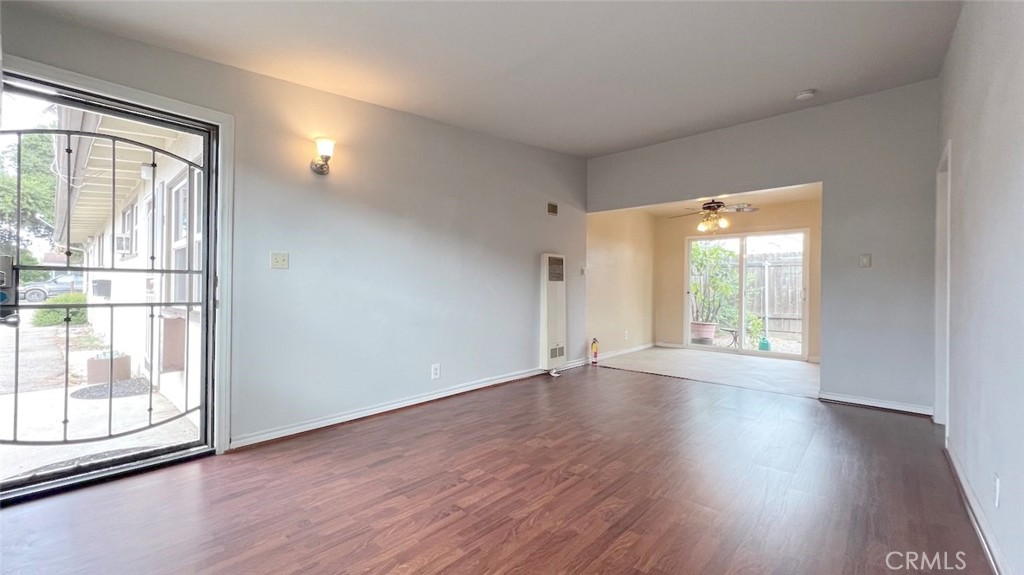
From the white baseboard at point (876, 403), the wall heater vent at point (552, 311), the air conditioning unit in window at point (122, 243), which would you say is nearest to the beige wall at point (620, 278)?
the wall heater vent at point (552, 311)

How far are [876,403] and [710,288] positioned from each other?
12.7 feet

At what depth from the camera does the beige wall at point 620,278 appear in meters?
6.35

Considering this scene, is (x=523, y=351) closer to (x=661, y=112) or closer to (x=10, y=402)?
(x=661, y=112)

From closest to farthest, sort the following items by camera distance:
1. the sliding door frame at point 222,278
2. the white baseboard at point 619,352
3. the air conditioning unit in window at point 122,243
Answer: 1. the air conditioning unit in window at point 122,243
2. the sliding door frame at point 222,278
3. the white baseboard at point 619,352

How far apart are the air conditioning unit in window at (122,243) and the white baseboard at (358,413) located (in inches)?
54.7

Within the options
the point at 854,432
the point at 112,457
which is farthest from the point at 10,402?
the point at 854,432

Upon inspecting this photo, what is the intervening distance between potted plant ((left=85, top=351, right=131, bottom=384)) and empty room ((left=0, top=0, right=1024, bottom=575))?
14mm

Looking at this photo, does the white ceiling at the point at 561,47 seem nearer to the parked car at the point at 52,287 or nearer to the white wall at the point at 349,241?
the white wall at the point at 349,241

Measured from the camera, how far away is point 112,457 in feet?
Result: 8.64

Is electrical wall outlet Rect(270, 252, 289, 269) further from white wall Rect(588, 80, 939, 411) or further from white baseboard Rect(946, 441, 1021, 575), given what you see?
white wall Rect(588, 80, 939, 411)

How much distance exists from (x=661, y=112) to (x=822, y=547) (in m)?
3.52

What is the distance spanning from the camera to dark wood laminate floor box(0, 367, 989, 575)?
1.80 meters

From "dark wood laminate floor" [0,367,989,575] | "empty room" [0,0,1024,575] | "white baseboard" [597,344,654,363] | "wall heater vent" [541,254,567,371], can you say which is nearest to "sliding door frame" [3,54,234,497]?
"empty room" [0,0,1024,575]

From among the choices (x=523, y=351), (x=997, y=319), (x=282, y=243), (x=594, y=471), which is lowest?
(x=594, y=471)
